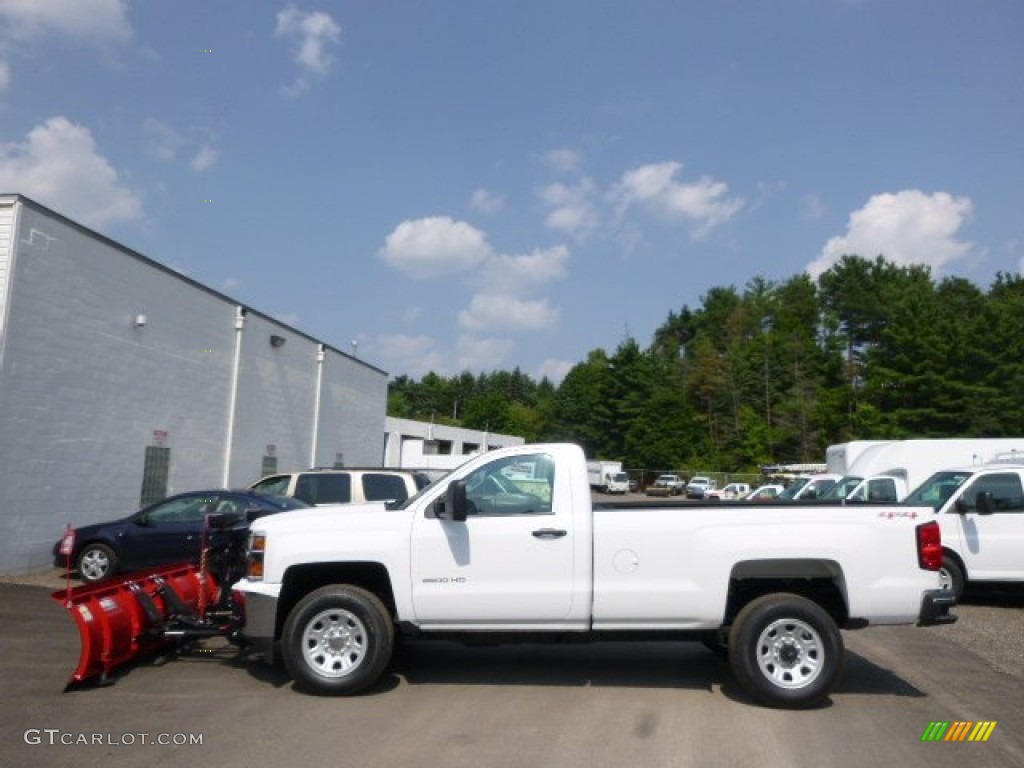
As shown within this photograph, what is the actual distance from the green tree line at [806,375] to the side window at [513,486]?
2094 inches

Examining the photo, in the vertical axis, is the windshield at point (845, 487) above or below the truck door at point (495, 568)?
above

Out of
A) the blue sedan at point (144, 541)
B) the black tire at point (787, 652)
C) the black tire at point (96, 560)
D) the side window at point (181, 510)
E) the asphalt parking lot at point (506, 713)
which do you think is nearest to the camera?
the asphalt parking lot at point (506, 713)

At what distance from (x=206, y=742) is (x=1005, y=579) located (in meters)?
11.4

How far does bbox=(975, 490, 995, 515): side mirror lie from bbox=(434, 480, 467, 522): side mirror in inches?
351

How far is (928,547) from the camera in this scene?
721cm

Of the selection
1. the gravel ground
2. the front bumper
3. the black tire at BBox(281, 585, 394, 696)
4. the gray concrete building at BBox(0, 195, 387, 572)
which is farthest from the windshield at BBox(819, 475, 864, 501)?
the black tire at BBox(281, 585, 394, 696)

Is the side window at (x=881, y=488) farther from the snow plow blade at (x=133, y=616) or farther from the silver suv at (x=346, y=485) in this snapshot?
the snow plow blade at (x=133, y=616)

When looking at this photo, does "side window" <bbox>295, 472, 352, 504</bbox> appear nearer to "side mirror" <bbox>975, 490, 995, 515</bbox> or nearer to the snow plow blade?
the snow plow blade

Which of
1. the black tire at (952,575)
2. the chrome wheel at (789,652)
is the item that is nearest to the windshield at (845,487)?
the black tire at (952,575)

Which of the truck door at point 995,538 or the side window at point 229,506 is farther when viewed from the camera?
the side window at point 229,506

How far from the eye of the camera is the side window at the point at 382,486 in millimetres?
15188

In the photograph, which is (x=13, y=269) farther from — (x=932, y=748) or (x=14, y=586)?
(x=932, y=748)

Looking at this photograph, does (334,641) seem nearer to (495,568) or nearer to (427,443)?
(495,568)

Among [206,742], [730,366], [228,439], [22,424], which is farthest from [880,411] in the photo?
[206,742]
